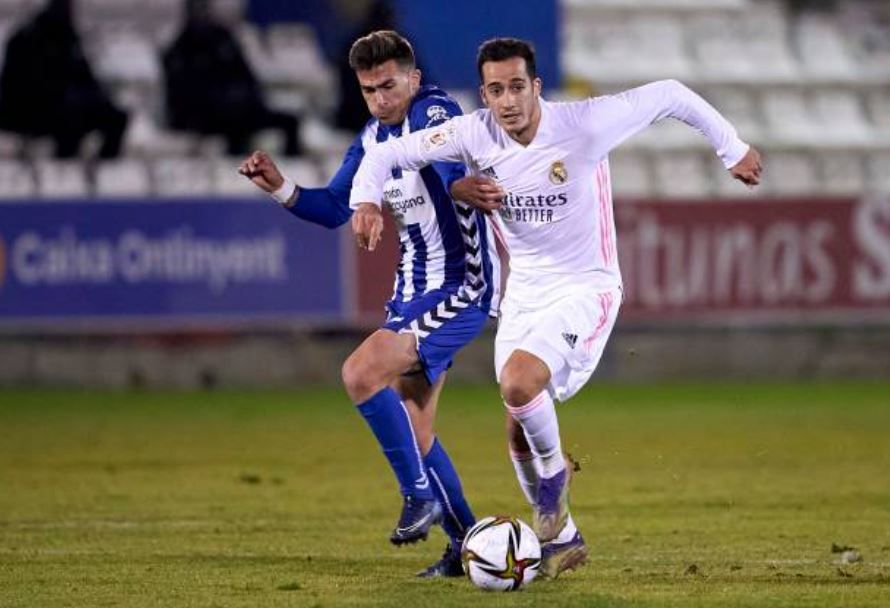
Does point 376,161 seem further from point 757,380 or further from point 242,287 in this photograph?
point 757,380

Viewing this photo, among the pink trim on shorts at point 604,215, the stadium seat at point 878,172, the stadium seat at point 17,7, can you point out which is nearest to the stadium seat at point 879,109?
the stadium seat at point 878,172

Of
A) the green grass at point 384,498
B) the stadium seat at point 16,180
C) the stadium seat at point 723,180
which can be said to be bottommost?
the green grass at point 384,498

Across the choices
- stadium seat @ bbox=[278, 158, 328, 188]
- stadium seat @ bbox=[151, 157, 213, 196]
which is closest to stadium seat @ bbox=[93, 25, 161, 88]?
stadium seat @ bbox=[151, 157, 213, 196]

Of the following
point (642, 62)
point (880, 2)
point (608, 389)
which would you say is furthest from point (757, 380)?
point (880, 2)

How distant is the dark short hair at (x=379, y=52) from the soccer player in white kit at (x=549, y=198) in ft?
1.21

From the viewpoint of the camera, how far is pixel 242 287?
16609mm

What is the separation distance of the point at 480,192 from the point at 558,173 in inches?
12.6

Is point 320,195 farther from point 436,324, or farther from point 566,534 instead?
point 566,534

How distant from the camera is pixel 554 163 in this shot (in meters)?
7.21

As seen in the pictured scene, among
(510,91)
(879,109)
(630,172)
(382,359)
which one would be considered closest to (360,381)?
(382,359)

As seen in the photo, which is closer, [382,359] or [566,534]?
[566,534]

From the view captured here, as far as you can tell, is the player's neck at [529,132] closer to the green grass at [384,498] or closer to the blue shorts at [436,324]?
the blue shorts at [436,324]

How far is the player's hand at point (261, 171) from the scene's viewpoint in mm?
7488

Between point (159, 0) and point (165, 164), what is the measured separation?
1.86m
